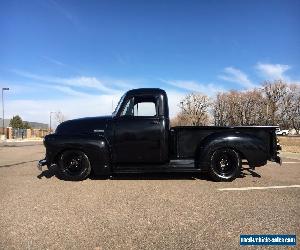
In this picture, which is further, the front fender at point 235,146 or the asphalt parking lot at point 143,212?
the front fender at point 235,146

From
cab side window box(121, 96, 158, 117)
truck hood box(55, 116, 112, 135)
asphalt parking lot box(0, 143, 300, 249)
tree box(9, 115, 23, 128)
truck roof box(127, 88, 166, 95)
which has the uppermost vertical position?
tree box(9, 115, 23, 128)

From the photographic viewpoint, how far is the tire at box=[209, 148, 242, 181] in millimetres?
8102

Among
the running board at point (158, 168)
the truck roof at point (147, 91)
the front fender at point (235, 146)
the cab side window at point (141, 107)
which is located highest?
the truck roof at point (147, 91)

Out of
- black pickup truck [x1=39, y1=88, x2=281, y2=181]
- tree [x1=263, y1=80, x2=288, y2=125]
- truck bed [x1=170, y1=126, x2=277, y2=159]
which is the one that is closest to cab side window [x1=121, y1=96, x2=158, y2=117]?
black pickup truck [x1=39, y1=88, x2=281, y2=181]

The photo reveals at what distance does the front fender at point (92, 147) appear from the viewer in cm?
801

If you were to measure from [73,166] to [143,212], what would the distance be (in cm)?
343

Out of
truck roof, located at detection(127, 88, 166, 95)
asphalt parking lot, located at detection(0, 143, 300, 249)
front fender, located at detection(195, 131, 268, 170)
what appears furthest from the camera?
truck roof, located at detection(127, 88, 166, 95)

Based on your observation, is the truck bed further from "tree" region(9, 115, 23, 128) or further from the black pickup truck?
"tree" region(9, 115, 23, 128)

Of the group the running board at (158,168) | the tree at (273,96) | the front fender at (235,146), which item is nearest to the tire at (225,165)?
the front fender at (235,146)

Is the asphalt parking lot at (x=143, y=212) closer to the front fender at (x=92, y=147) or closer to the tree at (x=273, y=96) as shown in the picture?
the front fender at (x=92, y=147)

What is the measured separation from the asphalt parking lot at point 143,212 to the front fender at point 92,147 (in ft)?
1.31

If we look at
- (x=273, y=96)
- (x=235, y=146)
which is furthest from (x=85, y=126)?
(x=273, y=96)

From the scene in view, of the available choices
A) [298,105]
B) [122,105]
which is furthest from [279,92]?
[122,105]

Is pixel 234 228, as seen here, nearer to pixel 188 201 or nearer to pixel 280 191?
pixel 188 201
